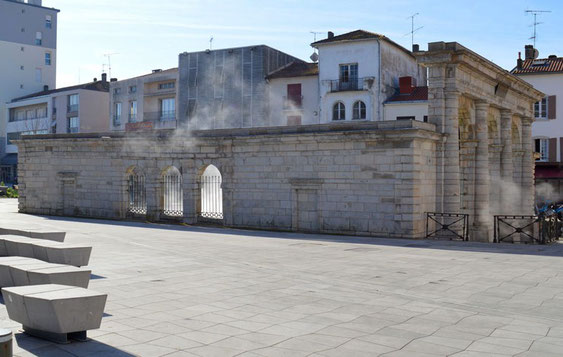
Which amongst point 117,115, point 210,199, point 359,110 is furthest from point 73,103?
point 210,199

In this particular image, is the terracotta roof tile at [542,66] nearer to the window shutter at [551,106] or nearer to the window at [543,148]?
the window shutter at [551,106]

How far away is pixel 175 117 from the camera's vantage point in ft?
186

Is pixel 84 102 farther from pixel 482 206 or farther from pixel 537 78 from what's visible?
pixel 482 206

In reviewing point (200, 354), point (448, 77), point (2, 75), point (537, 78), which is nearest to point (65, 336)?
point (200, 354)

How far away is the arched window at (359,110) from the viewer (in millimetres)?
44844

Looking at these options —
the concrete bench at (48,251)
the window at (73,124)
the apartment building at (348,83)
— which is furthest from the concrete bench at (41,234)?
the window at (73,124)

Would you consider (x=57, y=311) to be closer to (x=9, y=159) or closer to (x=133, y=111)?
(x=133, y=111)

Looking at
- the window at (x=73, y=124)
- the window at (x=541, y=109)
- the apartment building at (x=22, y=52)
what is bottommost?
the window at (x=541, y=109)

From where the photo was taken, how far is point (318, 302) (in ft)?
30.6

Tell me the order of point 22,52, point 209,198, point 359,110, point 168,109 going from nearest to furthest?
1. point 209,198
2. point 359,110
3. point 168,109
4. point 22,52

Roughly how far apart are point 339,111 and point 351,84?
217cm

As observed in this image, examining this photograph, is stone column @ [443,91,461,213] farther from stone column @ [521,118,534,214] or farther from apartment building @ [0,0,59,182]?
apartment building @ [0,0,59,182]

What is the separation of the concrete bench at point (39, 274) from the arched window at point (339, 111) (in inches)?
1492

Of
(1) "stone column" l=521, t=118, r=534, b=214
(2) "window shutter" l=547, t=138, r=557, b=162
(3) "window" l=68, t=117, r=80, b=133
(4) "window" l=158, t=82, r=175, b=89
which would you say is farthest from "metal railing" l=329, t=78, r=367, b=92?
(3) "window" l=68, t=117, r=80, b=133
